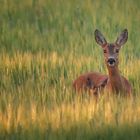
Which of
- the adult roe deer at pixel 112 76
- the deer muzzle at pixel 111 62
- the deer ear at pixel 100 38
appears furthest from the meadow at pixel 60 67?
the deer ear at pixel 100 38

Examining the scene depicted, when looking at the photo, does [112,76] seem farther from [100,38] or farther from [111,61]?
[100,38]

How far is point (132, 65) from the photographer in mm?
9461

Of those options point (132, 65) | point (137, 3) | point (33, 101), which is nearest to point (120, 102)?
point (33, 101)

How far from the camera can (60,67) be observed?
943cm

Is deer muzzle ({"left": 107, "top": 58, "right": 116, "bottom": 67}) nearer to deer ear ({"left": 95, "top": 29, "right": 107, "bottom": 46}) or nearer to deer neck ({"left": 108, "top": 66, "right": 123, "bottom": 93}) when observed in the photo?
deer neck ({"left": 108, "top": 66, "right": 123, "bottom": 93})

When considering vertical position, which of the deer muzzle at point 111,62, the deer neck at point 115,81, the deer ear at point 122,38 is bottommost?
the deer neck at point 115,81

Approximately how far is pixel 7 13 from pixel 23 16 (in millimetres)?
311

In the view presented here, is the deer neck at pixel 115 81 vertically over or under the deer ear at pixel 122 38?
under

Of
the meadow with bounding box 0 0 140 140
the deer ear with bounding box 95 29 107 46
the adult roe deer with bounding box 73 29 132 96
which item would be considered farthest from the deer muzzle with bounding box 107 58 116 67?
the deer ear with bounding box 95 29 107 46

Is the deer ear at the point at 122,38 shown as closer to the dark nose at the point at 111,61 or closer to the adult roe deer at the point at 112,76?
the adult roe deer at the point at 112,76

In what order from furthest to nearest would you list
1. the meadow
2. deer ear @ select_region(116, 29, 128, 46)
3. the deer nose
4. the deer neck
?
deer ear @ select_region(116, 29, 128, 46), the deer neck, the deer nose, the meadow

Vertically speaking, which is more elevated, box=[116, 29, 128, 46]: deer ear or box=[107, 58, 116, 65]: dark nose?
box=[116, 29, 128, 46]: deer ear

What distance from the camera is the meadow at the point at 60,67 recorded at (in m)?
5.92

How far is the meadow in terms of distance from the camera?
19.4 feet
